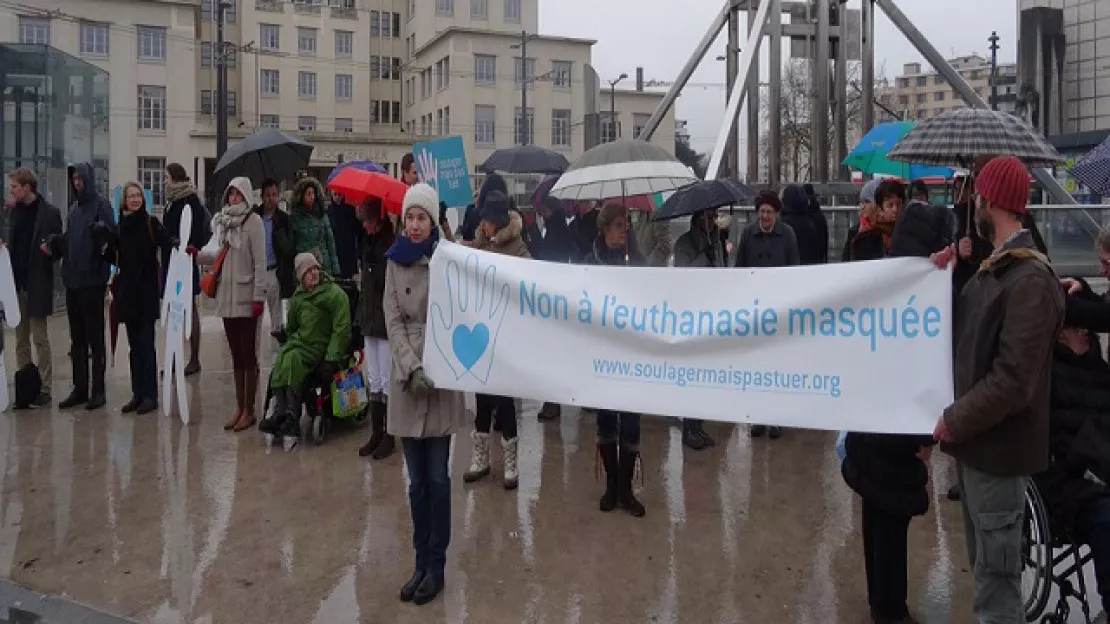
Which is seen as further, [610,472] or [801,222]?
[801,222]

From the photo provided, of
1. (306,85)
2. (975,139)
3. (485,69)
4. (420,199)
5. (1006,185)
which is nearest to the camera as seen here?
(1006,185)

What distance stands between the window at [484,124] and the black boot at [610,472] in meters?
62.1

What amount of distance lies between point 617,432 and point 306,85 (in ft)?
220

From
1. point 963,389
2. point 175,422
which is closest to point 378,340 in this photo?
point 175,422

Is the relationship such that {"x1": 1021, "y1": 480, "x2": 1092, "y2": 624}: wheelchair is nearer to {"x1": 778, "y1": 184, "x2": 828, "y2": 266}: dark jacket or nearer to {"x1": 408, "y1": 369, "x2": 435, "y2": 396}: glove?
{"x1": 408, "y1": 369, "x2": 435, "y2": 396}: glove

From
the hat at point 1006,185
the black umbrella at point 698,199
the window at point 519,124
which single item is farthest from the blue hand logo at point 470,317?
the window at point 519,124

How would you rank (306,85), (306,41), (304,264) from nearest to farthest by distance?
(304,264) → (306,85) → (306,41)

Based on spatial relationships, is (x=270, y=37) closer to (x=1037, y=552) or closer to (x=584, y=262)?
(x=584, y=262)

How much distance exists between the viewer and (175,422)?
27.4 feet

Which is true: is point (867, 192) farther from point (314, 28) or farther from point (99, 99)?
point (314, 28)

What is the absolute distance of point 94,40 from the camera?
56.2 meters

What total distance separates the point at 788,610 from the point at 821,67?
1190cm

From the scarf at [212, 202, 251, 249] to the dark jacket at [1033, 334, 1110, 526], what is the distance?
6.08 metres

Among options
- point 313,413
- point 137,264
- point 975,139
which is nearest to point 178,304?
point 137,264
